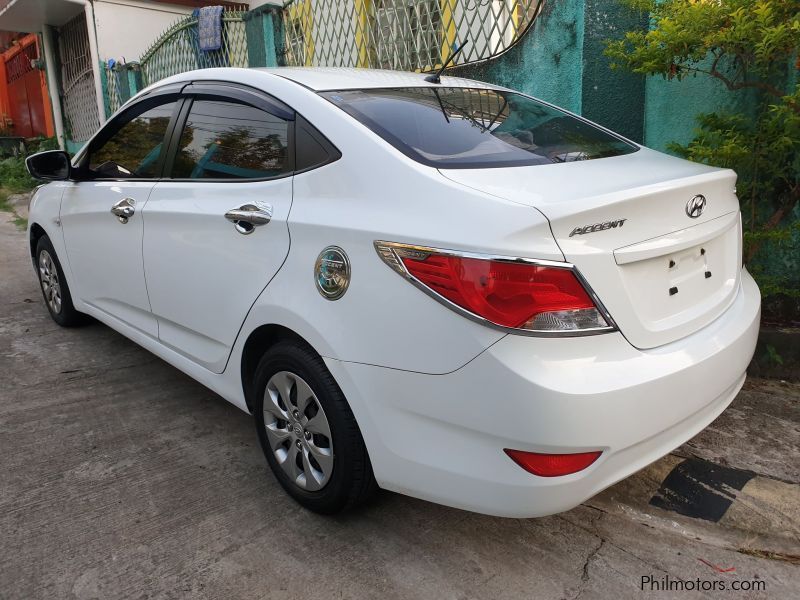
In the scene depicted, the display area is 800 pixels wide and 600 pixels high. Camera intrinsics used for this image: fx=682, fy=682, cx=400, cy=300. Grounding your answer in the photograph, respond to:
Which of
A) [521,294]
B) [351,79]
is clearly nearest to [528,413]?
[521,294]

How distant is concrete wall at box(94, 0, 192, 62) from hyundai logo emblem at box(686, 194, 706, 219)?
11.2 m

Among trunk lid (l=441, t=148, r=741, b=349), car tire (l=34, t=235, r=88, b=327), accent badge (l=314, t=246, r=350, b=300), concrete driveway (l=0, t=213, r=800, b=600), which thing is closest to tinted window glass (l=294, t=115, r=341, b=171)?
accent badge (l=314, t=246, r=350, b=300)

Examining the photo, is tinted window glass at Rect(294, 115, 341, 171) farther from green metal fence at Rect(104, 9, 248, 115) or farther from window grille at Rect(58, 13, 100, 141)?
window grille at Rect(58, 13, 100, 141)

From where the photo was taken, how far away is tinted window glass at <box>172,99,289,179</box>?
8.52 ft

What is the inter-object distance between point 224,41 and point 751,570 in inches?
A: 317

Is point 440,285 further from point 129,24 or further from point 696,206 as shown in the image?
point 129,24

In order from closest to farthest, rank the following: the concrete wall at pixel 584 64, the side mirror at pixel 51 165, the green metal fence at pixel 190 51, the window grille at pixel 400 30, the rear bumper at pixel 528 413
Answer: the rear bumper at pixel 528 413 → the side mirror at pixel 51 165 → the concrete wall at pixel 584 64 → the window grille at pixel 400 30 → the green metal fence at pixel 190 51

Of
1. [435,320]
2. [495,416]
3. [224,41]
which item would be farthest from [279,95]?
[224,41]

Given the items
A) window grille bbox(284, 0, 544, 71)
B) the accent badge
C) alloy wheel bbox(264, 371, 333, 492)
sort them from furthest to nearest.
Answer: window grille bbox(284, 0, 544, 71)
alloy wheel bbox(264, 371, 333, 492)
the accent badge

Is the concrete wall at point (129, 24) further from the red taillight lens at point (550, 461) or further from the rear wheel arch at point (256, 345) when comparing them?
the red taillight lens at point (550, 461)

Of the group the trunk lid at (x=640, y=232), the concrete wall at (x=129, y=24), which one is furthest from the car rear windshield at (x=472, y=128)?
the concrete wall at (x=129, y=24)

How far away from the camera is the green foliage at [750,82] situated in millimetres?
3137

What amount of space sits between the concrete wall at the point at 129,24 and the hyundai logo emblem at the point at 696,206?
36.6ft
